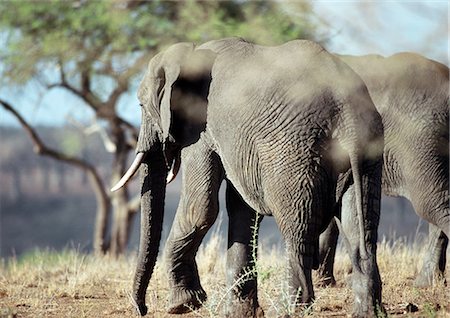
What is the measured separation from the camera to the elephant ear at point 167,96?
6.39m

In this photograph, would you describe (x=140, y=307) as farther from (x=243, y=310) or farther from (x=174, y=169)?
(x=174, y=169)

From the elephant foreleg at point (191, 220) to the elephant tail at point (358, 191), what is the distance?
103 centimetres

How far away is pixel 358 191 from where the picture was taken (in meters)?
5.73

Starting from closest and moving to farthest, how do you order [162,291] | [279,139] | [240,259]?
[279,139] → [240,259] → [162,291]

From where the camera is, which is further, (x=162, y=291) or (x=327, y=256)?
(x=327, y=256)

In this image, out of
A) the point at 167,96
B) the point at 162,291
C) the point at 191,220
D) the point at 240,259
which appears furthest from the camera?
the point at 162,291

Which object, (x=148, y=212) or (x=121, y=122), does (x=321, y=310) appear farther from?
(x=121, y=122)

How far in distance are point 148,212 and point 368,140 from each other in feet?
6.11

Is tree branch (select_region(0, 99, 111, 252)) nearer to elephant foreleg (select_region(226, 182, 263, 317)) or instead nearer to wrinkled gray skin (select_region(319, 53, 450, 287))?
wrinkled gray skin (select_region(319, 53, 450, 287))

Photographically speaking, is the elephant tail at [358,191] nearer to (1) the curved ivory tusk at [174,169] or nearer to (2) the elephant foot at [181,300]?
(2) the elephant foot at [181,300]

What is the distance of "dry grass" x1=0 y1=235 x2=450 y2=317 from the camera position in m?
6.67

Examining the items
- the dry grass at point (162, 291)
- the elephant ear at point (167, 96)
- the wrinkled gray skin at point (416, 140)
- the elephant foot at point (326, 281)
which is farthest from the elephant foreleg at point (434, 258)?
the elephant ear at point (167, 96)

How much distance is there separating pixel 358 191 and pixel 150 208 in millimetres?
1801

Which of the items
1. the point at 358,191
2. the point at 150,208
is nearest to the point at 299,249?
the point at 358,191
